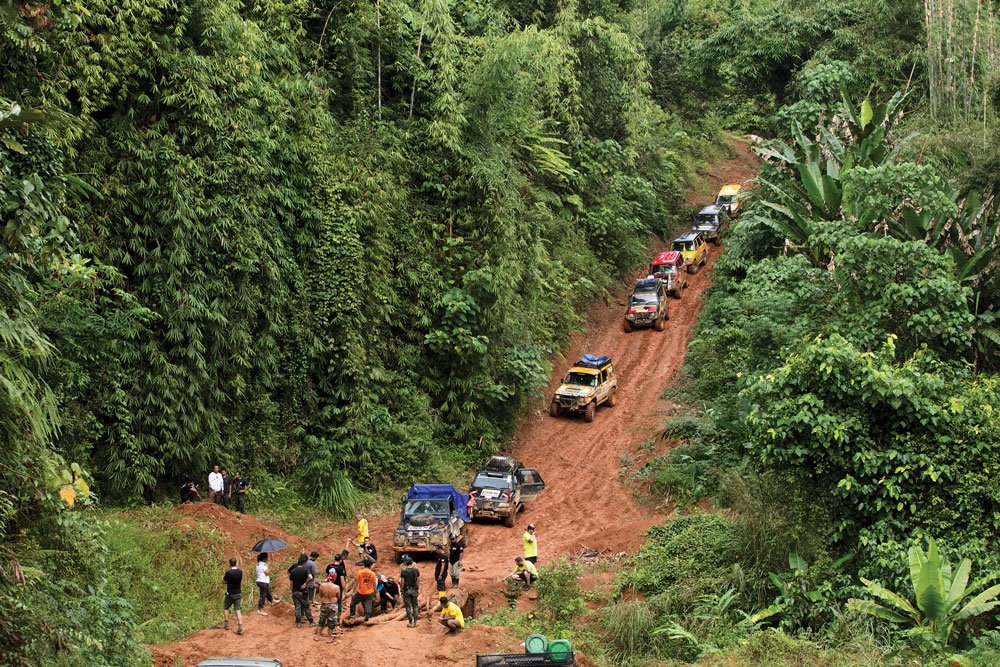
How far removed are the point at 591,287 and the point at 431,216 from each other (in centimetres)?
997

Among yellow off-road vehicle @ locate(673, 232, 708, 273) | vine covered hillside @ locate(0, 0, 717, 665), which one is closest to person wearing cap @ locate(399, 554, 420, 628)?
vine covered hillside @ locate(0, 0, 717, 665)

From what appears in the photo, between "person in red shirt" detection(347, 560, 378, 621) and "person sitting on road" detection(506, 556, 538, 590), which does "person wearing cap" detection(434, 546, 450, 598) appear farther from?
"person sitting on road" detection(506, 556, 538, 590)

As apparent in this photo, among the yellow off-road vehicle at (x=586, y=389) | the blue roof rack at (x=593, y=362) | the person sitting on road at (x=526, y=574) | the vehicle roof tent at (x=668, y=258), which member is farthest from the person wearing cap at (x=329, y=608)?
the vehicle roof tent at (x=668, y=258)

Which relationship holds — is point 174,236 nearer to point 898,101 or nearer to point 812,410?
point 812,410

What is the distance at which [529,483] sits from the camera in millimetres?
24859

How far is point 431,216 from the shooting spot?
2847cm

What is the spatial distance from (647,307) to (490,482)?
14.3 m

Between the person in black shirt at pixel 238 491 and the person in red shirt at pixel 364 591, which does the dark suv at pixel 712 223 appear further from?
the person in red shirt at pixel 364 591

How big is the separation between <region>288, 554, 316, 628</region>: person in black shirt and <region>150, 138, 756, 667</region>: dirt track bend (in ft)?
1.00

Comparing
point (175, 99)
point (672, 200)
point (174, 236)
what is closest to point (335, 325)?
point (174, 236)

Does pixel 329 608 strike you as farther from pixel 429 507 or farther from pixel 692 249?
pixel 692 249

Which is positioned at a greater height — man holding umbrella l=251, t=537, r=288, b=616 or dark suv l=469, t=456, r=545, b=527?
man holding umbrella l=251, t=537, r=288, b=616

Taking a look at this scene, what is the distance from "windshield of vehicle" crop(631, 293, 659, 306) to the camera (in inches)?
1444

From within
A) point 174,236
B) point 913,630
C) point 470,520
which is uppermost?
point 174,236
